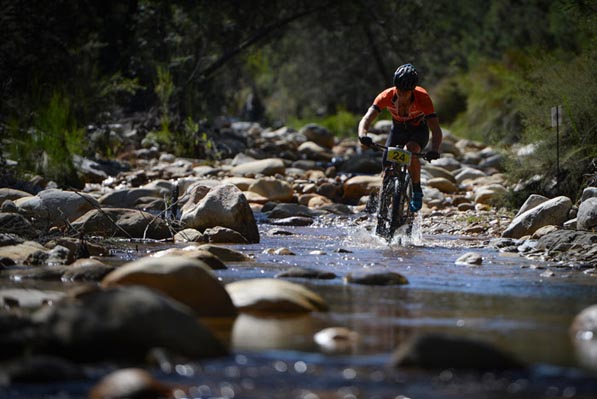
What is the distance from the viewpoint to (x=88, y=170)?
57.0ft

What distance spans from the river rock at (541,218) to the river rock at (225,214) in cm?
295

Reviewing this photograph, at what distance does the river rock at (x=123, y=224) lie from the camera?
1028 cm

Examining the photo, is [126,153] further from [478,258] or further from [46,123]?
[478,258]

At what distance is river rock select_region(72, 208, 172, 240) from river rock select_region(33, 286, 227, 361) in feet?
19.3

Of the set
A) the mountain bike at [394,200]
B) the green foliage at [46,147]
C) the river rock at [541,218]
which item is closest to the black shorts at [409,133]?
the mountain bike at [394,200]

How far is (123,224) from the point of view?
10586 millimetres

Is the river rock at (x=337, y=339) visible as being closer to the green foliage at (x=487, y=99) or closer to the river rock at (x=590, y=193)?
the river rock at (x=590, y=193)

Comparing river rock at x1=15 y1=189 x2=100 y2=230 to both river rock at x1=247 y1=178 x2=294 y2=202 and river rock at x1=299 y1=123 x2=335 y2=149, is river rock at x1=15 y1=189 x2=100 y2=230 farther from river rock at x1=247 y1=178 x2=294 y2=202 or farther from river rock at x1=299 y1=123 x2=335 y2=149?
river rock at x1=299 y1=123 x2=335 y2=149

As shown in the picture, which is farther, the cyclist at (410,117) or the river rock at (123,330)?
the cyclist at (410,117)

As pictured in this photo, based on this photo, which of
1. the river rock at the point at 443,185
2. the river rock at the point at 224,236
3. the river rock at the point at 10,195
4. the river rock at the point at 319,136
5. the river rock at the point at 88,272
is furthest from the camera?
the river rock at the point at 319,136

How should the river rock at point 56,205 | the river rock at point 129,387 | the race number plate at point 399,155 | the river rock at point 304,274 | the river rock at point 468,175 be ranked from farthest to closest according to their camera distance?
1. the river rock at point 468,175
2. the river rock at point 56,205
3. the race number plate at point 399,155
4. the river rock at point 304,274
5. the river rock at point 129,387

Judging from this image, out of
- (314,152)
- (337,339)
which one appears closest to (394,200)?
(337,339)

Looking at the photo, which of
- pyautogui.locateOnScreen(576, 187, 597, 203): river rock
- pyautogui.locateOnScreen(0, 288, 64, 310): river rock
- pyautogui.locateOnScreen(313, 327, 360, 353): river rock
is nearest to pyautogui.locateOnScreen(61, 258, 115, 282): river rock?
pyautogui.locateOnScreen(0, 288, 64, 310): river rock

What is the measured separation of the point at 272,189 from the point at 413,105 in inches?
238
